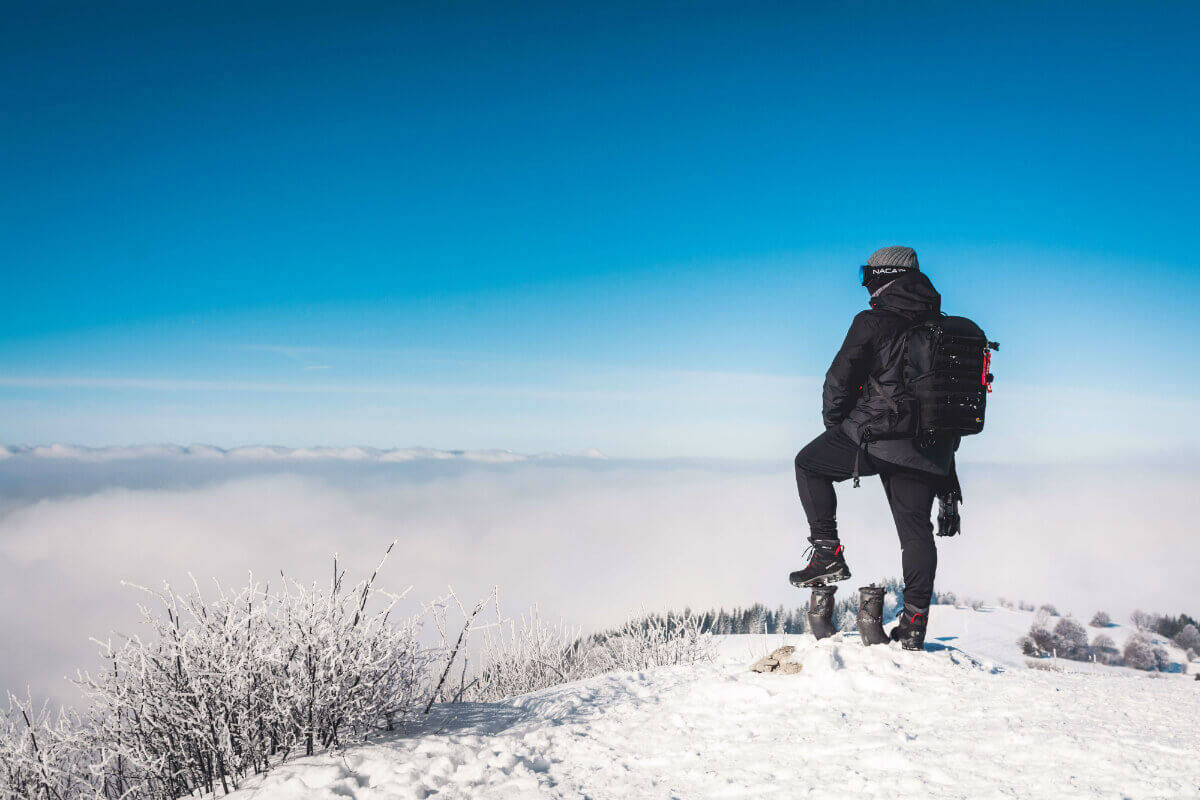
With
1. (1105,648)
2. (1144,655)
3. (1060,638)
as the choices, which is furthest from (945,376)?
(1105,648)

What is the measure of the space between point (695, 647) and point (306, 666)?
475cm

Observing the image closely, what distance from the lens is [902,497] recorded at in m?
4.94

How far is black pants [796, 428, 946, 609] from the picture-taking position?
489cm

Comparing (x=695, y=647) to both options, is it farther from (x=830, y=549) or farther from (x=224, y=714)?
(x=224, y=714)

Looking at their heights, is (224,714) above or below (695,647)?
above

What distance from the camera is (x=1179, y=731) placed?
3500 mm

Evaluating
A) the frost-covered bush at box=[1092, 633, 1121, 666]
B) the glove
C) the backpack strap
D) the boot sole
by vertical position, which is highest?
the backpack strap

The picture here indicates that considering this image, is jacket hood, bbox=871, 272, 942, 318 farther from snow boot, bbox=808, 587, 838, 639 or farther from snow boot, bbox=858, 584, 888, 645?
snow boot, bbox=808, 587, 838, 639

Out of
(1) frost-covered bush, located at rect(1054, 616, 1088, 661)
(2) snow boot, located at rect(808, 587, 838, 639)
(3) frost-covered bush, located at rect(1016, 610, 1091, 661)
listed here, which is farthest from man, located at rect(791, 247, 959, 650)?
(1) frost-covered bush, located at rect(1054, 616, 1088, 661)

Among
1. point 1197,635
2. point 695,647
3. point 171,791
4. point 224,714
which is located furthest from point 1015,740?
point 1197,635

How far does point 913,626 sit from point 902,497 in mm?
868

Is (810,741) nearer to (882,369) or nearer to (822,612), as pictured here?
(822,612)

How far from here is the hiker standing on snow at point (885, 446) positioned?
4.78 metres

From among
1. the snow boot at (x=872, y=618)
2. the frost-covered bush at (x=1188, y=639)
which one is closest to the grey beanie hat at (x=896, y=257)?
the snow boot at (x=872, y=618)
